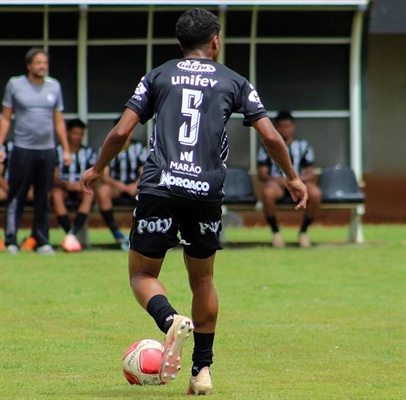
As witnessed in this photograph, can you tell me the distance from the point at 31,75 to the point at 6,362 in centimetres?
670

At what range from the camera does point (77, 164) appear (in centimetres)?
1433

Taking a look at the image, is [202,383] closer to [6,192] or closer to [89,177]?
[89,177]

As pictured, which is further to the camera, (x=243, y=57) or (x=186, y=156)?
(x=243, y=57)

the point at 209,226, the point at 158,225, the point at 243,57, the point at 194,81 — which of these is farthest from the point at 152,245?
the point at 243,57

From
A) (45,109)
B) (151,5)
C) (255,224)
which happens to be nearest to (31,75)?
(45,109)

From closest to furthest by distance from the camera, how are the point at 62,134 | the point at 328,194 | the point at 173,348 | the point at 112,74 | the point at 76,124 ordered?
the point at 173,348, the point at 62,134, the point at 76,124, the point at 328,194, the point at 112,74

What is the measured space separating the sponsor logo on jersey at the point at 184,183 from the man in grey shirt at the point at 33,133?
7434 mm

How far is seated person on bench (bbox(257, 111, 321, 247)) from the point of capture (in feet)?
47.2

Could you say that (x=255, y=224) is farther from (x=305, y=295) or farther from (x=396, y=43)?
(x=305, y=295)

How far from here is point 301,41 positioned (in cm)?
1602

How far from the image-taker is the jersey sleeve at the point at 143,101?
229 inches

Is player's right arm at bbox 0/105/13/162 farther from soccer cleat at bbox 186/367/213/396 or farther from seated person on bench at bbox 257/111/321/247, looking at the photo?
soccer cleat at bbox 186/367/213/396

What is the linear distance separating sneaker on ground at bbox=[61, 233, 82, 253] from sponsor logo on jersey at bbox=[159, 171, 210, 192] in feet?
26.4

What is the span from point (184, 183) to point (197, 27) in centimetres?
81
